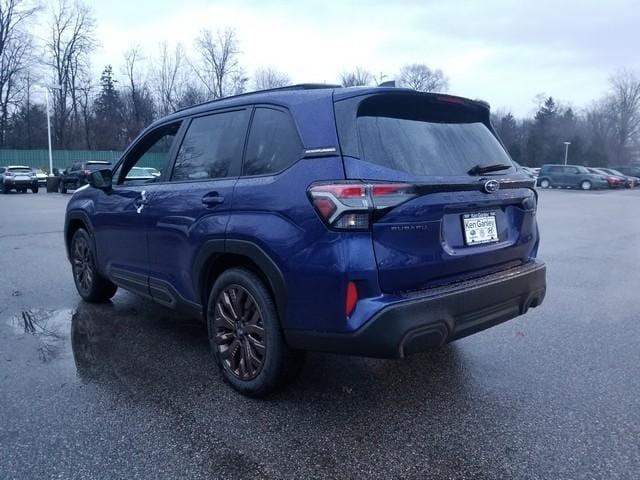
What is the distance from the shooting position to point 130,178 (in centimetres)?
480

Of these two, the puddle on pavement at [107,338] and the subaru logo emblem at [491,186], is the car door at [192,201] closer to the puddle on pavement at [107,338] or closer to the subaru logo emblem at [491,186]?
the puddle on pavement at [107,338]

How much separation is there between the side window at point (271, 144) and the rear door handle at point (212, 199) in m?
0.23

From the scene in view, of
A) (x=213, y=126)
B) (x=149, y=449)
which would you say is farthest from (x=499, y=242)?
(x=149, y=449)

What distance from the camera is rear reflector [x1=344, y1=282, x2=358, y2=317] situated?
102 inches

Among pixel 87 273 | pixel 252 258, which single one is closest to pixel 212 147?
pixel 252 258

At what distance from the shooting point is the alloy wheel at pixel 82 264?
209 inches

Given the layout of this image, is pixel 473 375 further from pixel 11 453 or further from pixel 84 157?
pixel 84 157

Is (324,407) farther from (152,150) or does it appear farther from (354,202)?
(152,150)

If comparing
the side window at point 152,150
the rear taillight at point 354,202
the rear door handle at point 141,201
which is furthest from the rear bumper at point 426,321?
the side window at point 152,150

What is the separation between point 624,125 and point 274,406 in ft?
293

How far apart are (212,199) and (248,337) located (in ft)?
3.00

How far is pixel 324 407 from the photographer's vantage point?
10.2 ft

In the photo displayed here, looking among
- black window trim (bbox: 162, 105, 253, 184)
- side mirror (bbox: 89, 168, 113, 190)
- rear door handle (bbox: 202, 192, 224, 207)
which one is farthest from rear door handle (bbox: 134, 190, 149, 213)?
rear door handle (bbox: 202, 192, 224, 207)

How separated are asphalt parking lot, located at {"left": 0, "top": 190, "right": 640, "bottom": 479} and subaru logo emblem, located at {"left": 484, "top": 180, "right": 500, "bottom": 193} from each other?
1.31 meters
